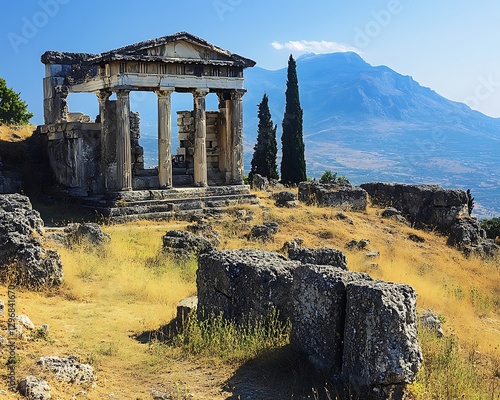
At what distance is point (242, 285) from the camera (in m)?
8.05

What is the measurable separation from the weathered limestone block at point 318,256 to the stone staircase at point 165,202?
10477mm

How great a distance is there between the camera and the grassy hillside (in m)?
6.43

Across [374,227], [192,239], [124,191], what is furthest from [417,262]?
[124,191]

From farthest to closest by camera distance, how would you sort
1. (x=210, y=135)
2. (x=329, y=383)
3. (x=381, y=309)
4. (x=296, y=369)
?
(x=210, y=135), (x=296, y=369), (x=329, y=383), (x=381, y=309)

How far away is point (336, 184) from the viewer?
25125 millimetres

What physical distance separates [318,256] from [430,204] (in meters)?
14.6

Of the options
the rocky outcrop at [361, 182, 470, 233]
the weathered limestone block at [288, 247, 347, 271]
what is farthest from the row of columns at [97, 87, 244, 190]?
the weathered limestone block at [288, 247, 347, 271]

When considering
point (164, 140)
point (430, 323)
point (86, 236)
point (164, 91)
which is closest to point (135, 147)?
point (164, 140)

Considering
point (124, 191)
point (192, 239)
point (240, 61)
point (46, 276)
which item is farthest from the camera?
point (240, 61)

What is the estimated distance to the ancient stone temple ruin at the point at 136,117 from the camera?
69.5 ft

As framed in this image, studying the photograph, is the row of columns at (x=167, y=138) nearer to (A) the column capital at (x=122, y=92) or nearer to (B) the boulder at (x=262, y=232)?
(A) the column capital at (x=122, y=92)

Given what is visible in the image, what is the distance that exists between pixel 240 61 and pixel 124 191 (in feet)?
23.5

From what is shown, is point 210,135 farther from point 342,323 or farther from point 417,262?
point 342,323

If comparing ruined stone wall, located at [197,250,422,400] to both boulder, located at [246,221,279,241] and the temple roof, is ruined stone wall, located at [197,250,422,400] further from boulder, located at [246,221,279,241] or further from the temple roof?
the temple roof
